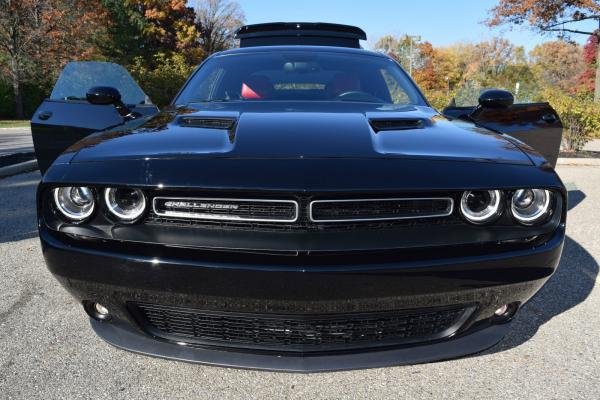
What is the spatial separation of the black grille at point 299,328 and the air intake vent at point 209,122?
764 millimetres

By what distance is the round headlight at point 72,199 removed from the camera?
1803 millimetres

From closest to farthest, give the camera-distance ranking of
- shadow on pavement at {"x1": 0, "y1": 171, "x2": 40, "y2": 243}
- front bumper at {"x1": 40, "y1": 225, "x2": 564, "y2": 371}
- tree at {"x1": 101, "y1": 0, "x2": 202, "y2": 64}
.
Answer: front bumper at {"x1": 40, "y1": 225, "x2": 564, "y2": 371}
shadow on pavement at {"x1": 0, "y1": 171, "x2": 40, "y2": 243}
tree at {"x1": 101, "y1": 0, "x2": 202, "y2": 64}

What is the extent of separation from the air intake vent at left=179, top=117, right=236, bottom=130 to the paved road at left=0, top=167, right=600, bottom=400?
1.03 m

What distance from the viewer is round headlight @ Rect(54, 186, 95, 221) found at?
180 centimetres

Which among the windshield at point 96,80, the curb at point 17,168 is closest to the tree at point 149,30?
the curb at point 17,168

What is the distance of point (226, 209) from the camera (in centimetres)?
169

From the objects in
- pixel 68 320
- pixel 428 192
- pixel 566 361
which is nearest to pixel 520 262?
pixel 428 192

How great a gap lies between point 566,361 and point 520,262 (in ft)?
2.79

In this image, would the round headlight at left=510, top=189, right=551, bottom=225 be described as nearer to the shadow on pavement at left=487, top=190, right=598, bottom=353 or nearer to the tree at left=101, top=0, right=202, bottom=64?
the shadow on pavement at left=487, top=190, right=598, bottom=353

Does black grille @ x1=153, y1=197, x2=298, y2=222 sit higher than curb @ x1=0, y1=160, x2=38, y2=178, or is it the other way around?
black grille @ x1=153, y1=197, x2=298, y2=222

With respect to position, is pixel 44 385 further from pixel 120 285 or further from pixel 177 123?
pixel 177 123

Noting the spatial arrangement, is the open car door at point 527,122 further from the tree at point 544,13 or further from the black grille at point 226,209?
the tree at point 544,13

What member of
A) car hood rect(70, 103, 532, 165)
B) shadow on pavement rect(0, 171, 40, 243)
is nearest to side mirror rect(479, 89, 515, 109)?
car hood rect(70, 103, 532, 165)

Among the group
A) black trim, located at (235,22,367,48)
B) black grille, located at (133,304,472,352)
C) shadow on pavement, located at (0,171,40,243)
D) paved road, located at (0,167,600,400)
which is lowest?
shadow on pavement, located at (0,171,40,243)
